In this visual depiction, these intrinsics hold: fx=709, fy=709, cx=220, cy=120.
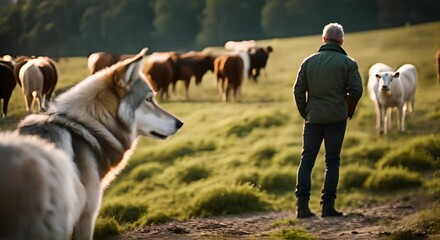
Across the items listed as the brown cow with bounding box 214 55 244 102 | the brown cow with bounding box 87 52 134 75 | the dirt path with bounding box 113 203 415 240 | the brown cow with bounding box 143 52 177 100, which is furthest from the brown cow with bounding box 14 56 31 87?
the brown cow with bounding box 214 55 244 102

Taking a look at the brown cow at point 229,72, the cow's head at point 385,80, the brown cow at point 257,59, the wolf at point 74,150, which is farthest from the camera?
the brown cow at point 257,59

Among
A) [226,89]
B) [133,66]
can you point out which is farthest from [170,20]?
[226,89]

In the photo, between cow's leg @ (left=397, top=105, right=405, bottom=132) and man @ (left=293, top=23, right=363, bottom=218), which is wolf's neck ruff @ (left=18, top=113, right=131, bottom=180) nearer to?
man @ (left=293, top=23, right=363, bottom=218)

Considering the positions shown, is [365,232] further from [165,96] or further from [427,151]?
[165,96]


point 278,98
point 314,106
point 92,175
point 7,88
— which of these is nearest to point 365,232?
point 314,106

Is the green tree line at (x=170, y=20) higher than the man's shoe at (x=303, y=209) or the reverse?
higher

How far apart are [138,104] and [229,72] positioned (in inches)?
593

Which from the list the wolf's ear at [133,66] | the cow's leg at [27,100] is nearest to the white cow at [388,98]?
the cow's leg at [27,100]

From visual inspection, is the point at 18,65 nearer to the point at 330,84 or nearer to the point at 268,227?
the point at 268,227

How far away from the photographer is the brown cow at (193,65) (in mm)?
20656

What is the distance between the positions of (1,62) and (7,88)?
0.86 ft

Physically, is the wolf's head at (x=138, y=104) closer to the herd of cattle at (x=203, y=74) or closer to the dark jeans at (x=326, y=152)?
the herd of cattle at (x=203, y=74)

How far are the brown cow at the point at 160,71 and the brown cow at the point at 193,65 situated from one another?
822 millimetres

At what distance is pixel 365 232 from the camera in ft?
19.5
